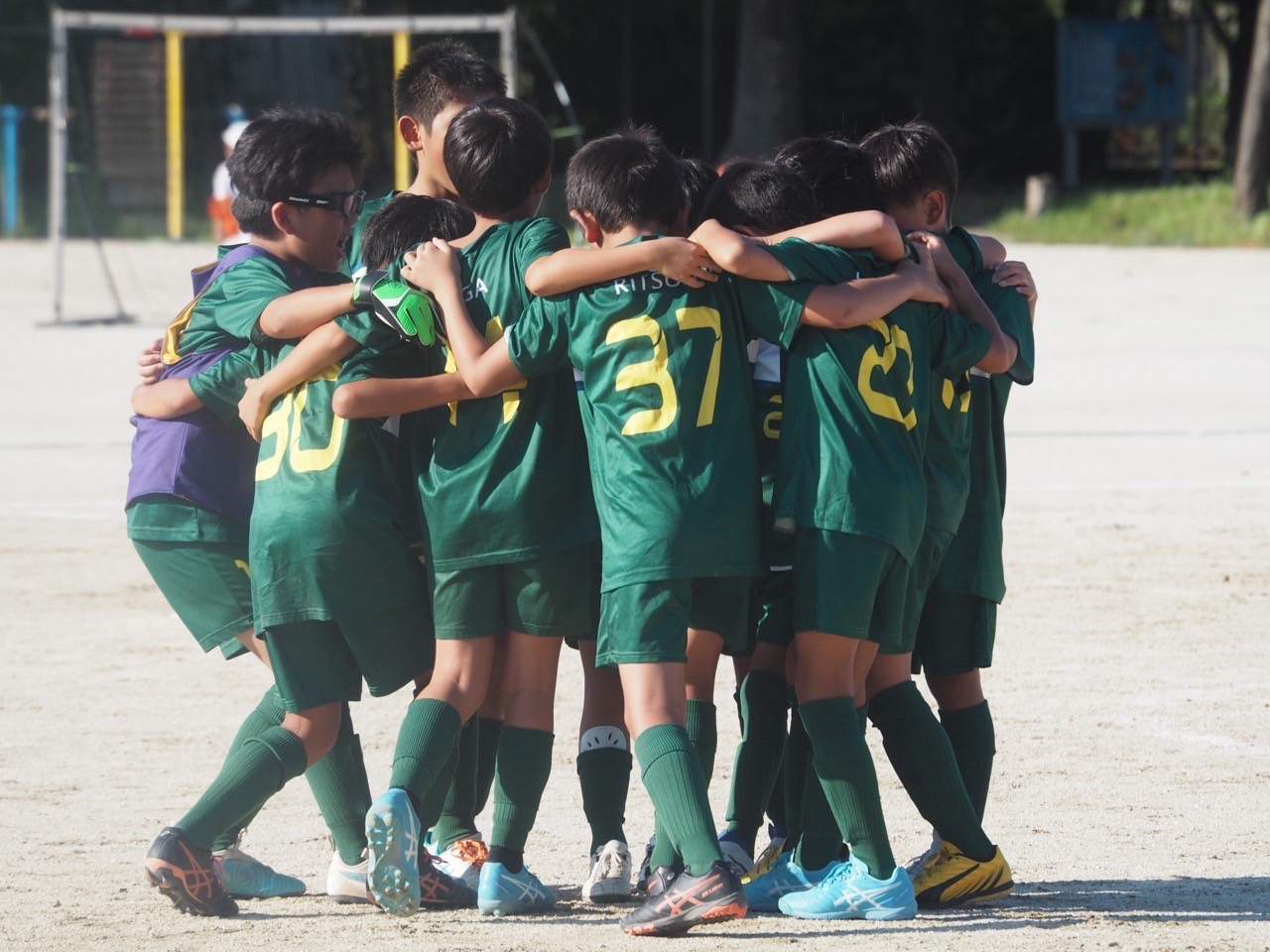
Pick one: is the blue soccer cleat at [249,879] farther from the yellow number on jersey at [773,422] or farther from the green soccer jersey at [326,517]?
the yellow number on jersey at [773,422]

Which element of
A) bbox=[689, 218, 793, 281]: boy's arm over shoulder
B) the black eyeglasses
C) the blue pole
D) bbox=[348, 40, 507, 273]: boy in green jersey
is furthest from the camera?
the blue pole

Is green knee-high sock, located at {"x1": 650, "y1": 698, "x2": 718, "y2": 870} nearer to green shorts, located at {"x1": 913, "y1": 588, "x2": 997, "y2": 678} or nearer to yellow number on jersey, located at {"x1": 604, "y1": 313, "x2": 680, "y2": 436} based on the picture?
green shorts, located at {"x1": 913, "y1": 588, "x2": 997, "y2": 678}

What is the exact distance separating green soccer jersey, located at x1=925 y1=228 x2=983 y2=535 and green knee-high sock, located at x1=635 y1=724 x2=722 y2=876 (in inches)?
28.5

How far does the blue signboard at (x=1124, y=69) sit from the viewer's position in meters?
25.8

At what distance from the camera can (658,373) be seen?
12.0 ft

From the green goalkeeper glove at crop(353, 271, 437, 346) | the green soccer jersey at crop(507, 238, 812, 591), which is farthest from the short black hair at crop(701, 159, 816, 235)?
the green goalkeeper glove at crop(353, 271, 437, 346)

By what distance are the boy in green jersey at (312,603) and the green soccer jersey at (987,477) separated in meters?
1.18

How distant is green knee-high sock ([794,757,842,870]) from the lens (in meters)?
3.93

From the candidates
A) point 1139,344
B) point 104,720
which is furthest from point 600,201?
point 1139,344

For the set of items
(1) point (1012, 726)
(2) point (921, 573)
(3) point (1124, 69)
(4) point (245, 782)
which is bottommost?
(1) point (1012, 726)

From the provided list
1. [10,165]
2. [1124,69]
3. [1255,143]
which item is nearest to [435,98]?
[1255,143]

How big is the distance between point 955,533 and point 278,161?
1709mm

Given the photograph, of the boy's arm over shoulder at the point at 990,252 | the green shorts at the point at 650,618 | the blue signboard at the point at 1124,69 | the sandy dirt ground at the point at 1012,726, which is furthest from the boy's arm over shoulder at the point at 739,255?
the blue signboard at the point at 1124,69

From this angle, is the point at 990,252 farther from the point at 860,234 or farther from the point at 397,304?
the point at 397,304
